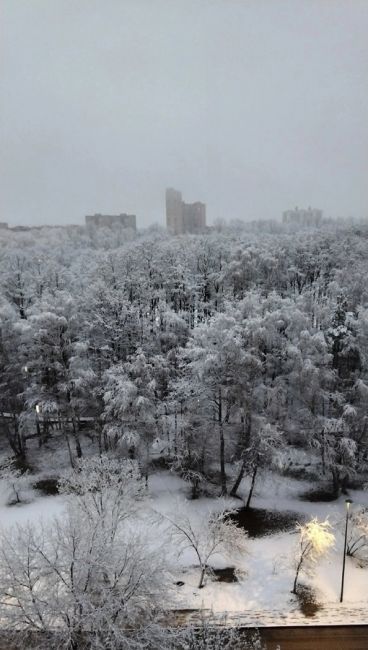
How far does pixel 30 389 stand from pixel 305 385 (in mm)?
15619

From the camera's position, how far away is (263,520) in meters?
24.0

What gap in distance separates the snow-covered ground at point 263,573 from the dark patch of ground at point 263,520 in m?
0.40

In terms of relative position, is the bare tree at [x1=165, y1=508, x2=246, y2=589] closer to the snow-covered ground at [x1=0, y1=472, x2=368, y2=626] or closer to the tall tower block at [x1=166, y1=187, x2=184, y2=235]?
the snow-covered ground at [x1=0, y1=472, x2=368, y2=626]

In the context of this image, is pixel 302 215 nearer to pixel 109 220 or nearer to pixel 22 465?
pixel 109 220

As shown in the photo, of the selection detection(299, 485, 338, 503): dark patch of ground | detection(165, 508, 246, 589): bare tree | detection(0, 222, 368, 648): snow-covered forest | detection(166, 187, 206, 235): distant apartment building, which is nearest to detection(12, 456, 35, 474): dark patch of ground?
detection(0, 222, 368, 648): snow-covered forest

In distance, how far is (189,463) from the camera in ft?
88.2

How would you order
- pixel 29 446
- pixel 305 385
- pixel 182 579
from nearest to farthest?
pixel 182 579 → pixel 305 385 → pixel 29 446

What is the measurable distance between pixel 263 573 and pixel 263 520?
13.6 feet

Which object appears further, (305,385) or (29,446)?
(29,446)

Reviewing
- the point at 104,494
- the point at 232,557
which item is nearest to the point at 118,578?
the point at 104,494

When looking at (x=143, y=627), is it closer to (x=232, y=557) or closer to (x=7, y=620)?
(x=7, y=620)

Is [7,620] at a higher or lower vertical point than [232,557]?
higher

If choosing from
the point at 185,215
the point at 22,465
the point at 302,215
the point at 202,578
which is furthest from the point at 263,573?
the point at 302,215

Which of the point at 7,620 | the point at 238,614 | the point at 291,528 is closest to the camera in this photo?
the point at 7,620
